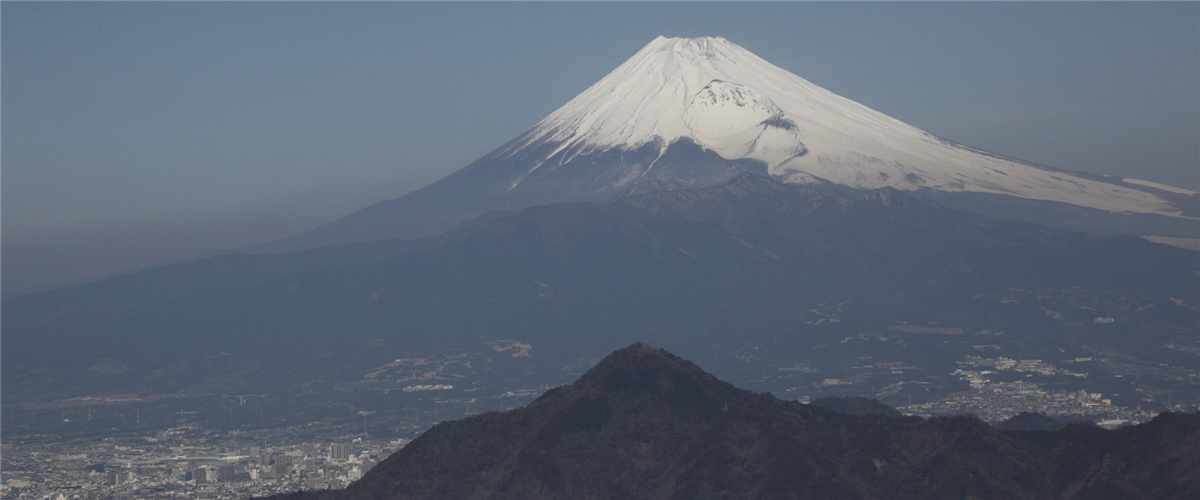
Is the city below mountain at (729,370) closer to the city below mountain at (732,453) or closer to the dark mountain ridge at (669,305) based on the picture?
the city below mountain at (732,453)

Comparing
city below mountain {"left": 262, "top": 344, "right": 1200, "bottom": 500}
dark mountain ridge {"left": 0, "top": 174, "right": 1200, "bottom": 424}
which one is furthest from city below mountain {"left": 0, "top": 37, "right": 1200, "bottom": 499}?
dark mountain ridge {"left": 0, "top": 174, "right": 1200, "bottom": 424}

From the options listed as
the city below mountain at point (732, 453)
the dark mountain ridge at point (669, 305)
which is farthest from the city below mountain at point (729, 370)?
the dark mountain ridge at point (669, 305)

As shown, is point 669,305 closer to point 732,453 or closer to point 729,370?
point 729,370

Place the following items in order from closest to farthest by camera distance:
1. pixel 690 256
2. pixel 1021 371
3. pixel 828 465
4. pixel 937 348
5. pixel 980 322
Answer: pixel 828 465
pixel 1021 371
pixel 937 348
pixel 980 322
pixel 690 256

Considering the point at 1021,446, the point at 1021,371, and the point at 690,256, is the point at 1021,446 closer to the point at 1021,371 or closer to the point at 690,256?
the point at 1021,371

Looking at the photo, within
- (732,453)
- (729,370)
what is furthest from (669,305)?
(732,453)

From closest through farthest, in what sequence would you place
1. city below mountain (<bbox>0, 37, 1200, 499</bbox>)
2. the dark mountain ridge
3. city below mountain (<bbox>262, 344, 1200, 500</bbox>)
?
city below mountain (<bbox>262, 344, 1200, 500</bbox>)
city below mountain (<bbox>0, 37, 1200, 499</bbox>)
the dark mountain ridge

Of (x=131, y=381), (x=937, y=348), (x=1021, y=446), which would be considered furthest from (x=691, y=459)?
(x=131, y=381)

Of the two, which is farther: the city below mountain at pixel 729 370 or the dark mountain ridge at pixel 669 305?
the dark mountain ridge at pixel 669 305

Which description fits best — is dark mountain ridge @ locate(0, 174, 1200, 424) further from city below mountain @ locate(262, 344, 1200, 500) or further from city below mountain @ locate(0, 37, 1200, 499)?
city below mountain @ locate(262, 344, 1200, 500)
